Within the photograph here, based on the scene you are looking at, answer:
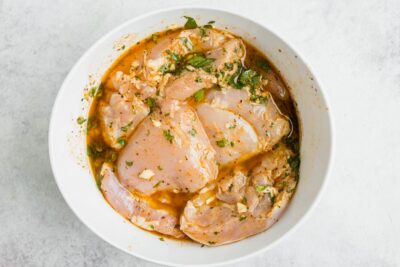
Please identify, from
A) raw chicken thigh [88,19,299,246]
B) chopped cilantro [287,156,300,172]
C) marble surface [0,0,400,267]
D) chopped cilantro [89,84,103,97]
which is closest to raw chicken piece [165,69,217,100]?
raw chicken thigh [88,19,299,246]

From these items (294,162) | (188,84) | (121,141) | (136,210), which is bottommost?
(136,210)

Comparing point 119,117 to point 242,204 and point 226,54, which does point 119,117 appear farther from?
point 242,204

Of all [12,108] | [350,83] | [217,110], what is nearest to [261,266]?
[217,110]

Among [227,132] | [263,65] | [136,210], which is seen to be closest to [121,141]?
[136,210]

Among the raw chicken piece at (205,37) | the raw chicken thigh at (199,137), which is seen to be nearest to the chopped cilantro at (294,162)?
the raw chicken thigh at (199,137)

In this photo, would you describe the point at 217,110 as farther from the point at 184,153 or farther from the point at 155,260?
the point at 155,260

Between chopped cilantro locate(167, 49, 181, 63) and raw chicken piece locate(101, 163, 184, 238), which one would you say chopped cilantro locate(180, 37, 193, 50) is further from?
raw chicken piece locate(101, 163, 184, 238)
